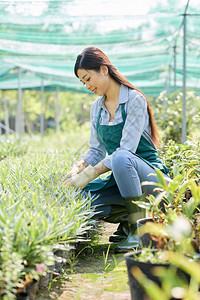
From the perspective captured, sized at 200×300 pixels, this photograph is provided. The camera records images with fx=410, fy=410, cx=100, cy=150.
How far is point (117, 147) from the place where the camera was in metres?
2.50

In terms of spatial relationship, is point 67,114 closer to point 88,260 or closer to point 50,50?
point 50,50

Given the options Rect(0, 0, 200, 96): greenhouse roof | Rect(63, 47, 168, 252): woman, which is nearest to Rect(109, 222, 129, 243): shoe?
Result: Rect(63, 47, 168, 252): woman

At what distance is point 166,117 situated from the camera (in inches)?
242

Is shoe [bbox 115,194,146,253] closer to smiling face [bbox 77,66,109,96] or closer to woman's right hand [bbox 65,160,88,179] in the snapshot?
woman's right hand [bbox 65,160,88,179]

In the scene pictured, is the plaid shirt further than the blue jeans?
Yes

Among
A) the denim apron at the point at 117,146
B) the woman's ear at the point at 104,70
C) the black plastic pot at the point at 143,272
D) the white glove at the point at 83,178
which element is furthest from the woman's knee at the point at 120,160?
the black plastic pot at the point at 143,272

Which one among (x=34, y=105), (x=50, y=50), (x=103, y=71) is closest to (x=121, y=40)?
(x=50, y=50)

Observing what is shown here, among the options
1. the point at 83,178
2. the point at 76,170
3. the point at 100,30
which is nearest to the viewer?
the point at 83,178

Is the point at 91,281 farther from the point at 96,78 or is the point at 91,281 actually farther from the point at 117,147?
the point at 96,78

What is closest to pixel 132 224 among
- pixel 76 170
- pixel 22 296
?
pixel 76 170

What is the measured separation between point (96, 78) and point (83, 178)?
0.58 meters

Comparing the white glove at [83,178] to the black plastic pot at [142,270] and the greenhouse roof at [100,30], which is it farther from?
Result: the greenhouse roof at [100,30]

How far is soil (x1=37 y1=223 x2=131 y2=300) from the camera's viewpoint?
156 cm

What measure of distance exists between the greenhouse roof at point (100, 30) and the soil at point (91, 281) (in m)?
3.01
